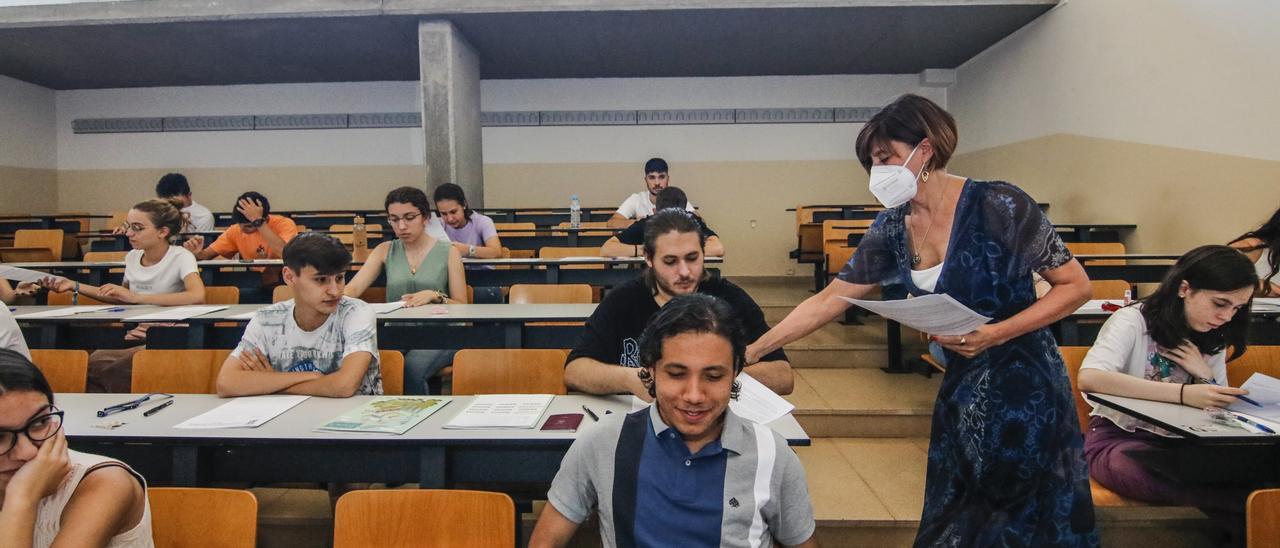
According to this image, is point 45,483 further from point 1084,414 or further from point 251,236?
point 251,236

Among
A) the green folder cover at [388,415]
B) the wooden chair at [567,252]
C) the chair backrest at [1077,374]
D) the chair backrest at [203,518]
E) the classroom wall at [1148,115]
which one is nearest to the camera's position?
the chair backrest at [203,518]

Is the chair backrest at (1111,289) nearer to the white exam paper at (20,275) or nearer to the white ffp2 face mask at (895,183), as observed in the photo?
the white ffp2 face mask at (895,183)

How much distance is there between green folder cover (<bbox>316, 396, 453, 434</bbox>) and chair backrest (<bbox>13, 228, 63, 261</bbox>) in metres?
6.07

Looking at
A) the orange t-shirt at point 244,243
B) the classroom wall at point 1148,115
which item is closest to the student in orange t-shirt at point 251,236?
the orange t-shirt at point 244,243

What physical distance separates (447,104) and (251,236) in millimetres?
2531

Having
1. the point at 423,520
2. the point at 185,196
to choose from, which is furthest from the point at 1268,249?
the point at 185,196

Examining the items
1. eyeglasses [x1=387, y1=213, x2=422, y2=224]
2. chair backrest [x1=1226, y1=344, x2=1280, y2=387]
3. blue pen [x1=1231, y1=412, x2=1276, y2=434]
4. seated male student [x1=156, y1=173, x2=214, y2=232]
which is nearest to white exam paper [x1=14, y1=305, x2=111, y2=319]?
eyeglasses [x1=387, y1=213, x2=422, y2=224]

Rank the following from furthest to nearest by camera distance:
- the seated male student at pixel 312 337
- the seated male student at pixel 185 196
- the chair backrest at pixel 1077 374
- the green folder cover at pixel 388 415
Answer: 1. the seated male student at pixel 185 196
2. the chair backrest at pixel 1077 374
3. the seated male student at pixel 312 337
4. the green folder cover at pixel 388 415

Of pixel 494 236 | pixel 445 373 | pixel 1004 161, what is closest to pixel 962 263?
pixel 445 373

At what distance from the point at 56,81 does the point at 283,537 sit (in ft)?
30.5

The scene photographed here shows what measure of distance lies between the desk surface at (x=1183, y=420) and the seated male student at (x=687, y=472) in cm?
109

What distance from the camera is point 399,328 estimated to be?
3.07m

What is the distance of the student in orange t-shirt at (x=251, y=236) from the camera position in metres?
4.33

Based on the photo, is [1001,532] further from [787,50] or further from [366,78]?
[366,78]
